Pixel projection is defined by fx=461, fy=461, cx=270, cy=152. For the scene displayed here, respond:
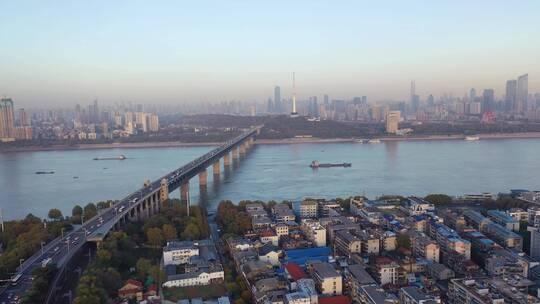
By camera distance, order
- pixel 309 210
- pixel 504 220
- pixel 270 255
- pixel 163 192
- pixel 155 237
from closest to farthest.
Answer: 1. pixel 270 255
2. pixel 155 237
3. pixel 504 220
4. pixel 309 210
5. pixel 163 192

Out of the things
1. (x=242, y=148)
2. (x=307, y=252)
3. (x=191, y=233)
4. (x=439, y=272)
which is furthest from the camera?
(x=242, y=148)

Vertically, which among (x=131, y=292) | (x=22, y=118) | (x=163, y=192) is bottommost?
(x=131, y=292)

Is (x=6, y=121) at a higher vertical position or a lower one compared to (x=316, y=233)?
higher

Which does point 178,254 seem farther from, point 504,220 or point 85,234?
point 504,220

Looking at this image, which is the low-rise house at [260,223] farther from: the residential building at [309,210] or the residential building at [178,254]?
the residential building at [178,254]

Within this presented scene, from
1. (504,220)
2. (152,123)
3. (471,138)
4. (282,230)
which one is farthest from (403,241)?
(152,123)

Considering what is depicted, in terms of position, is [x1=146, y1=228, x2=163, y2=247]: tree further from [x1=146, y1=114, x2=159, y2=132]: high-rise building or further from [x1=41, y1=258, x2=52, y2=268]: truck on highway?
[x1=146, y1=114, x2=159, y2=132]: high-rise building
